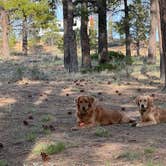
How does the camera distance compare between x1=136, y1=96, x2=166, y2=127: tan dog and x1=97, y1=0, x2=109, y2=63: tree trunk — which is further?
x1=97, y1=0, x2=109, y2=63: tree trunk

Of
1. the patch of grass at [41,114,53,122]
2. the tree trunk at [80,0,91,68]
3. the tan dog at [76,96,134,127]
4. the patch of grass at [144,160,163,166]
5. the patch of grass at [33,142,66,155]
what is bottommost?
the patch of grass at [144,160,163,166]

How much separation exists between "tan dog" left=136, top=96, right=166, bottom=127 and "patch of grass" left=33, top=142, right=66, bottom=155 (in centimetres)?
266

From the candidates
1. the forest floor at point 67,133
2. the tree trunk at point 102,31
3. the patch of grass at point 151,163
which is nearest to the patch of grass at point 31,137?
the forest floor at point 67,133

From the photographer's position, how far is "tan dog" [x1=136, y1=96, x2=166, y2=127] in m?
10.4

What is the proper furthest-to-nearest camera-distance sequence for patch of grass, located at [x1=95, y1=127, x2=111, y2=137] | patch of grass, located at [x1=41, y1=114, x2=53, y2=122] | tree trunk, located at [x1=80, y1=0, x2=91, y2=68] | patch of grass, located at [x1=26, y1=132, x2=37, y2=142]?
tree trunk, located at [x1=80, y1=0, x2=91, y2=68], patch of grass, located at [x1=41, y1=114, x2=53, y2=122], patch of grass, located at [x1=95, y1=127, x2=111, y2=137], patch of grass, located at [x1=26, y1=132, x2=37, y2=142]

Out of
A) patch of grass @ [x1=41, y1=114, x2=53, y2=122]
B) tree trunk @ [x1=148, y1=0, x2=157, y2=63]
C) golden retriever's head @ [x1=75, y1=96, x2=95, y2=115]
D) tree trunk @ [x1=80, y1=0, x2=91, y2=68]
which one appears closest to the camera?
golden retriever's head @ [x1=75, y1=96, x2=95, y2=115]

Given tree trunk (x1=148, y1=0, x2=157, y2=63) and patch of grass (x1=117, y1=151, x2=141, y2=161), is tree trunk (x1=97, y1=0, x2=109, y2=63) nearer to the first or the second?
tree trunk (x1=148, y1=0, x2=157, y2=63)

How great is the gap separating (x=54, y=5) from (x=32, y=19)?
20221 millimetres

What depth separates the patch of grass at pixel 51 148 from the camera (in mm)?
7798

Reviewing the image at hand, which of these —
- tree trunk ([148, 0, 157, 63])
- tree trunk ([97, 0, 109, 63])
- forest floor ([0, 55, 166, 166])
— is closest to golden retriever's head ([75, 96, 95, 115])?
forest floor ([0, 55, 166, 166])

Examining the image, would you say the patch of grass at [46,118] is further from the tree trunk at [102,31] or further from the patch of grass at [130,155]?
the tree trunk at [102,31]

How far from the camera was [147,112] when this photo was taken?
34.3ft

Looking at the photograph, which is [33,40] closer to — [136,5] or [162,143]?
[136,5]

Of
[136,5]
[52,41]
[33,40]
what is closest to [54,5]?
[136,5]
